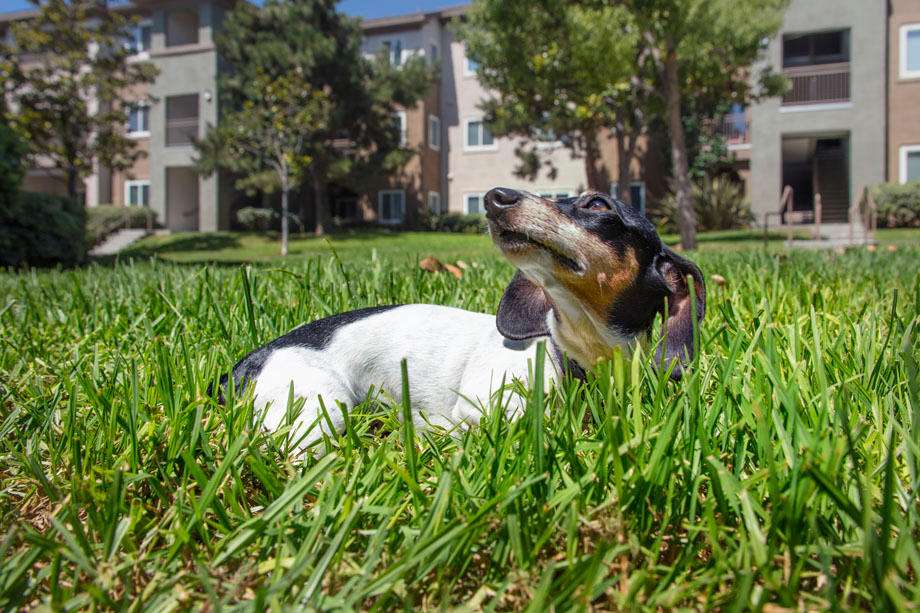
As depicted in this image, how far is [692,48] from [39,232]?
12.9 m

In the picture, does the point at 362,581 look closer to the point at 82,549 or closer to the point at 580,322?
the point at 82,549

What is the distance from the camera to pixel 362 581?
40.3 inches

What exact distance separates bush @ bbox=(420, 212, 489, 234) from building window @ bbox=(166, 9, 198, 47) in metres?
13.5

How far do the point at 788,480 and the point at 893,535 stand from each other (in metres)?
0.19

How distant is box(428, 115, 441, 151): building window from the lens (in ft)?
107

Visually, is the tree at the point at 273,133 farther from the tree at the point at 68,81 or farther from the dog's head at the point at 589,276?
the dog's head at the point at 589,276

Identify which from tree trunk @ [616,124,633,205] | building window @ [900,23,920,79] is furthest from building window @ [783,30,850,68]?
tree trunk @ [616,124,633,205]

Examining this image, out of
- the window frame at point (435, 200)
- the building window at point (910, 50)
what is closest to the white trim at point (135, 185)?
the window frame at point (435, 200)

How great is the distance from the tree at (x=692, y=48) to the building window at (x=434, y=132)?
15401mm

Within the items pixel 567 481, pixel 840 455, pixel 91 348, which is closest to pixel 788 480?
pixel 840 455

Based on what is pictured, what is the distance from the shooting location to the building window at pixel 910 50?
24.1m

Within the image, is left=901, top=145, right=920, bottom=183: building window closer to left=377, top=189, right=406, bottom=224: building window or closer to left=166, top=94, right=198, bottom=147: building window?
left=377, top=189, right=406, bottom=224: building window

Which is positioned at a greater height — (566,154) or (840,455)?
(566,154)

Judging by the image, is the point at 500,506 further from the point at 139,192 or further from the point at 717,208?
the point at 139,192
